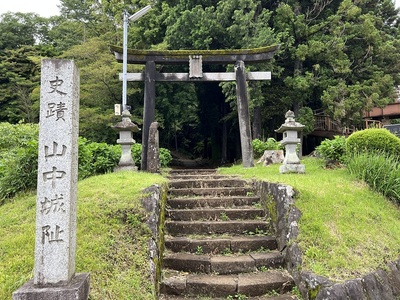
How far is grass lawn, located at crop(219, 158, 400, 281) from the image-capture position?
3.84 meters

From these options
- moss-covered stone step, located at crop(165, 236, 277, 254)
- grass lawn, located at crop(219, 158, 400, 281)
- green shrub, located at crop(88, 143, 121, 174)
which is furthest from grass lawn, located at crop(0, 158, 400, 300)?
green shrub, located at crop(88, 143, 121, 174)

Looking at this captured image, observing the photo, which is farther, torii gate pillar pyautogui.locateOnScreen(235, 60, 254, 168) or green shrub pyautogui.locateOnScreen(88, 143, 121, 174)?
torii gate pillar pyautogui.locateOnScreen(235, 60, 254, 168)

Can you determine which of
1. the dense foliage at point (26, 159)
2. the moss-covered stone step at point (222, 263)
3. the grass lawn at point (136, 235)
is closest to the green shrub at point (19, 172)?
the dense foliage at point (26, 159)

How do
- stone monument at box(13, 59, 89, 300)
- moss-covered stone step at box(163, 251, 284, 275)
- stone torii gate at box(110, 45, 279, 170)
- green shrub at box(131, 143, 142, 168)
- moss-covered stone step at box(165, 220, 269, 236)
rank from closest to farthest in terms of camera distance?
stone monument at box(13, 59, 89, 300) → moss-covered stone step at box(163, 251, 284, 275) → moss-covered stone step at box(165, 220, 269, 236) → green shrub at box(131, 143, 142, 168) → stone torii gate at box(110, 45, 279, 170)

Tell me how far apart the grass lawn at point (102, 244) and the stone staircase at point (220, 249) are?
576mm

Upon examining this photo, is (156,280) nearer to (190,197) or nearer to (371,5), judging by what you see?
(190,197)

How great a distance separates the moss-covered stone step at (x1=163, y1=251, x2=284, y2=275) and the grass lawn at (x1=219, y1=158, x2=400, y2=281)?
1.92 feet

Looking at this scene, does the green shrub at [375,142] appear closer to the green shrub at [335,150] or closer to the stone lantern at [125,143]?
the green shrub at [335,150]

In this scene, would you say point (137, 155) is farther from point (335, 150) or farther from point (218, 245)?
point (218, 245)

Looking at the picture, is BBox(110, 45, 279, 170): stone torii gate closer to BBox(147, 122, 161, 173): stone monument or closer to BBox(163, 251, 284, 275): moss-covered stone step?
BBox(147, 122, 161, 173): stone monument

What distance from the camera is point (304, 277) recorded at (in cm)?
374

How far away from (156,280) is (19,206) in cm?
295

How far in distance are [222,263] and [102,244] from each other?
165cm

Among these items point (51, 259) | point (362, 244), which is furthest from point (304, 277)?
point (51, 259)
